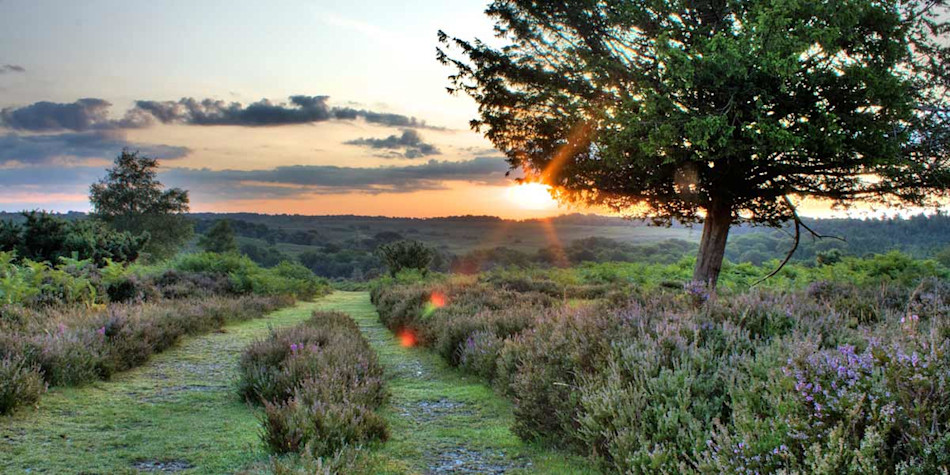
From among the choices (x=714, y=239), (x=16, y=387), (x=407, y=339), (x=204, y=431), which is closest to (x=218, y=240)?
(x=407, y=339)

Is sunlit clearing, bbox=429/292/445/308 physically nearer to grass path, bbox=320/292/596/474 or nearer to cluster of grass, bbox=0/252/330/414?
grass path, bbox=320/292/596/474

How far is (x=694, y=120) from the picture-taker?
1127 centimetres

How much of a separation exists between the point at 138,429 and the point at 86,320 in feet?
16.8

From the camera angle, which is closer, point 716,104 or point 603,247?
point 716,104

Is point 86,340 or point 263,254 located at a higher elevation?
point 86,340

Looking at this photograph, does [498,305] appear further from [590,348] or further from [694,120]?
[590,348]

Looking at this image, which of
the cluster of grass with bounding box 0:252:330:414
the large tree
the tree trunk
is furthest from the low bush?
the tree trunk

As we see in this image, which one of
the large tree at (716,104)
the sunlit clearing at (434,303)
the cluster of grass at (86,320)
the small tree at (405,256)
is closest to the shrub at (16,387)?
the cluster of grass at (86,320)

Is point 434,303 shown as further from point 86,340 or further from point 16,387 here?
point 16,387

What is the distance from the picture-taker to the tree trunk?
595 inches

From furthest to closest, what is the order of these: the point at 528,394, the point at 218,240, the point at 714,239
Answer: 1. the point at 218,240
2. the point at 714,239
3. the point at 528,394

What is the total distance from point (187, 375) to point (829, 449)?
28.7 feet

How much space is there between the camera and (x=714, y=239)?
15.2 meters

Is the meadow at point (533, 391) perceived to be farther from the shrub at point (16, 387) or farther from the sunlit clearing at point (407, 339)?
the sunlit clearing at point (407, 339)
